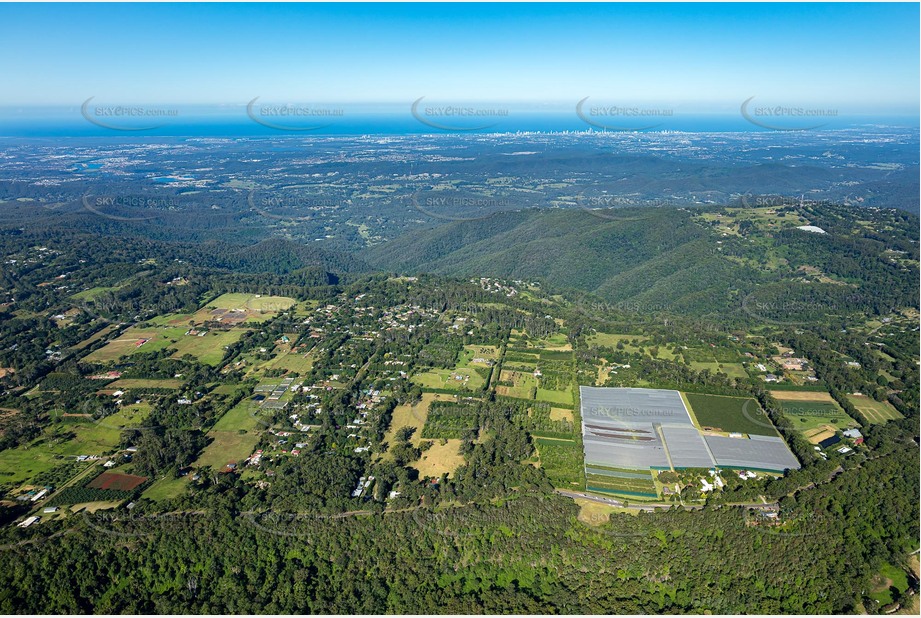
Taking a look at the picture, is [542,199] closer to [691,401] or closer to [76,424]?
[691,401]

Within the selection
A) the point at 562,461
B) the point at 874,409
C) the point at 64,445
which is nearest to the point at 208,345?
the point at 64,445

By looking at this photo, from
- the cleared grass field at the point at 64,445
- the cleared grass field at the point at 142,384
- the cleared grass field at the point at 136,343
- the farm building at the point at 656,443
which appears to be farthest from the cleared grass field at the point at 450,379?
the cleared grass field at the point at 136,343

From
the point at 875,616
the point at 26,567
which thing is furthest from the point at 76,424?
the point at 875,616

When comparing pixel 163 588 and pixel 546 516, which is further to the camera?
pixel 546 516

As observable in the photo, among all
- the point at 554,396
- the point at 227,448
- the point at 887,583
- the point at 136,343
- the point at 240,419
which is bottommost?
→ the point at 887,583

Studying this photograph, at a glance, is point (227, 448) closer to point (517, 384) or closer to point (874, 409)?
point (517, 384)

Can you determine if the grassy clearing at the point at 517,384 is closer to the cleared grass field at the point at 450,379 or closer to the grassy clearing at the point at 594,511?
the cleared grass field at the point at 450,379
